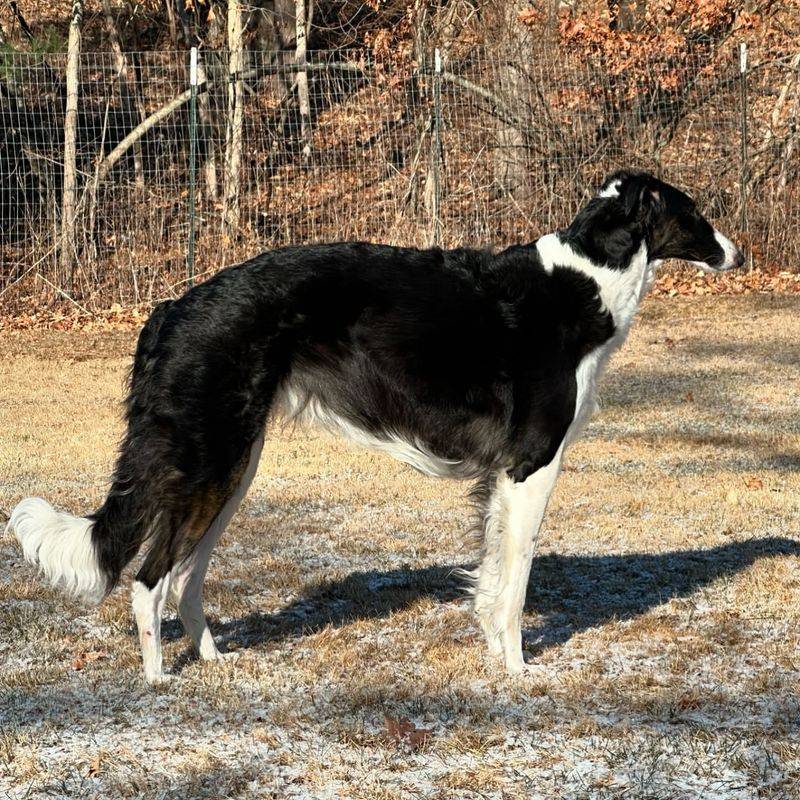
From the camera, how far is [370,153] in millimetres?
15156

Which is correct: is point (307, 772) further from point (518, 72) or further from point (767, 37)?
point (767, 37)

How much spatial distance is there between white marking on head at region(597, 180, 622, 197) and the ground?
177cm

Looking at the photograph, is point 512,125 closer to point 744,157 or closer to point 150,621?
point 744,157

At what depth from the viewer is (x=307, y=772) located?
355cm

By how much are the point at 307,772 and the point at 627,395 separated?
281 inches

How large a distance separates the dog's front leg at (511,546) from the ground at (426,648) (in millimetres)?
128

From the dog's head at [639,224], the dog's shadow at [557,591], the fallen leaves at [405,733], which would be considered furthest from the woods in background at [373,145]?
the fallen leaves at [405,733]

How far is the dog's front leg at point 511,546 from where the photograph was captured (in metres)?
4.46

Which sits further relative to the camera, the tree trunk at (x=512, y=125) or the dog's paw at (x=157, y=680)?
the tree trunk at (x=512, y=125)

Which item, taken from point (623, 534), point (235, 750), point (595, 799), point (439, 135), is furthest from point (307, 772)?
point (439, 135)

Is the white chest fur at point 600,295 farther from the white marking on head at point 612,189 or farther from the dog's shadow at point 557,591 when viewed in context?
the dog's shadow at point 557,591

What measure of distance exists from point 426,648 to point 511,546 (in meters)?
0.57

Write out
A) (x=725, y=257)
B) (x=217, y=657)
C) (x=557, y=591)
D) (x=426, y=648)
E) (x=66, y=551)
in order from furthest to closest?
(x=557, y=591) → (x=725, y=257) → (x=426, y=648) → (x=217, y=657) → (x=66, y=551)

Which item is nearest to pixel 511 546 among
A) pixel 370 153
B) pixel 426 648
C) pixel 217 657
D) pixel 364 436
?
pixel 426 648
